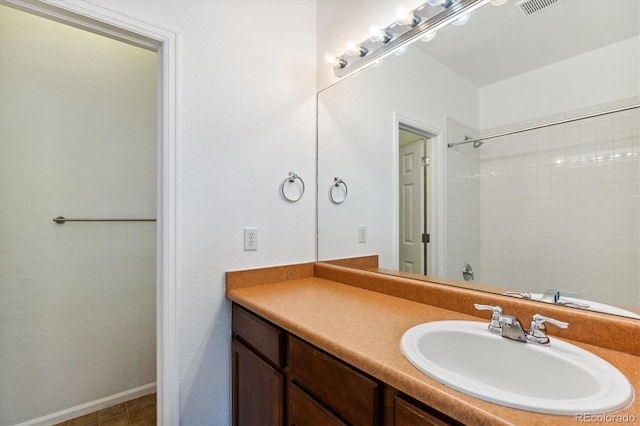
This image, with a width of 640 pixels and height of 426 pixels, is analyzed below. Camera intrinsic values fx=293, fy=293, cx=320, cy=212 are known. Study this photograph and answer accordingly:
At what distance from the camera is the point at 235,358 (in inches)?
55.2

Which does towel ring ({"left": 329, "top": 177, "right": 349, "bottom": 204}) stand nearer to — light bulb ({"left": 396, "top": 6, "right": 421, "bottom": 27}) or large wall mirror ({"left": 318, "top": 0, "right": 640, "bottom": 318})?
large wall mirror ({"left": 318, "top": 0, "right": 640, "bottom": 318})

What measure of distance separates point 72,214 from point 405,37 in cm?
210

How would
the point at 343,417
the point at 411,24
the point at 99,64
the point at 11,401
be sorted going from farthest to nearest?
1. the point at 99,64
2. the point at 11,401
3. the point at 411,24
4. the point at 343,417

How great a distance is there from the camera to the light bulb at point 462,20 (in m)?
1.19

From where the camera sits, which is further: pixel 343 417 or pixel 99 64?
pixel 99 64

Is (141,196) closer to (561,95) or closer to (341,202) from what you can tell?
(341,202)

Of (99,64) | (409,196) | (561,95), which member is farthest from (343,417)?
(99,64)

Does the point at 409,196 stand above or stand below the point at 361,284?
above

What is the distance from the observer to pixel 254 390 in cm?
123

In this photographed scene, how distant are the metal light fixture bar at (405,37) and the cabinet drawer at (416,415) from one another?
1.38 metres

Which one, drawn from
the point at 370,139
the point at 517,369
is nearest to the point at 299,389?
the point at 517,369

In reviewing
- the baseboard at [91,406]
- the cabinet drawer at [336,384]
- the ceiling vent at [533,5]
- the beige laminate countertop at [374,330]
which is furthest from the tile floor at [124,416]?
the ceiling vent at [533,5]

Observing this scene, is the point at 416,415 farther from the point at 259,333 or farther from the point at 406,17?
the point at 406,17

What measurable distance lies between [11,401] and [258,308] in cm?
165
